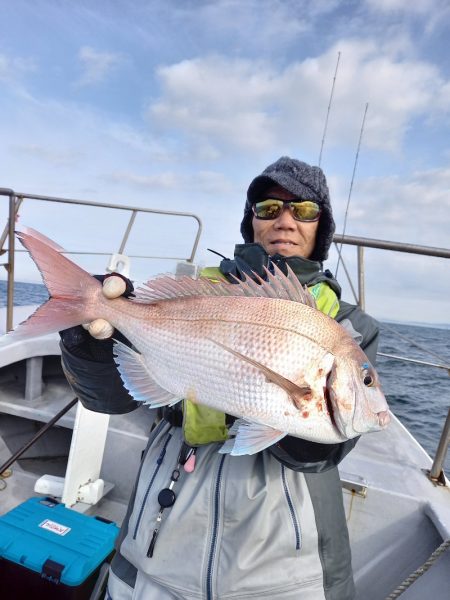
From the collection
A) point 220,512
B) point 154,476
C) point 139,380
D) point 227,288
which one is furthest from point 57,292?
point 220,512

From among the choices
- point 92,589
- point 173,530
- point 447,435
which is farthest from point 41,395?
point 447,435

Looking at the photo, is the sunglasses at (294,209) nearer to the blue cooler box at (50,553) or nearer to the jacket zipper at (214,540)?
the jacket zipper at (214,540)

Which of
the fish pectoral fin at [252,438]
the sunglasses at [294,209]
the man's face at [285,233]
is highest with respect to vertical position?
the sunglasses at [294,209]

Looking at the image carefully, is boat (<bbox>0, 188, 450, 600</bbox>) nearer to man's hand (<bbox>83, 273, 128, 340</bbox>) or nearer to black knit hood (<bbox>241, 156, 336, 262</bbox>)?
black knit hood (<bbox>241, 156, 336, 262</bbox>)

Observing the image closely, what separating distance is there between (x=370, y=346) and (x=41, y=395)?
314 centimetres

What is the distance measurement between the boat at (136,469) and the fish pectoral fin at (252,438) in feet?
4.13

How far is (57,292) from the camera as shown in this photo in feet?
4.98

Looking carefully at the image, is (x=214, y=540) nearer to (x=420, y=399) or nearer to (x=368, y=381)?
(x=368, y=381)

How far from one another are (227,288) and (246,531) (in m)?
0.86

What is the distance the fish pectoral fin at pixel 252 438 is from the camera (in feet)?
4.00

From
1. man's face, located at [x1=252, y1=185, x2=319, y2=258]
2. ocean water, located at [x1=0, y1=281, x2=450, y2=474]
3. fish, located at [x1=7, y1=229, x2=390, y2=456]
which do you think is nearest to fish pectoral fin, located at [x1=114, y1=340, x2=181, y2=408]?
fish, located at [x1=7, y1=229, x2=390, y2=456]

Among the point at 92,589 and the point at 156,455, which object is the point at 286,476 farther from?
the point at 92,589

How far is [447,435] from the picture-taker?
2211 mm

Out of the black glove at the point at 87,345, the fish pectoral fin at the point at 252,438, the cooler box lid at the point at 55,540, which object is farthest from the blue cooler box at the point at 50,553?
the fish pectoral fin at the point at 252,438
